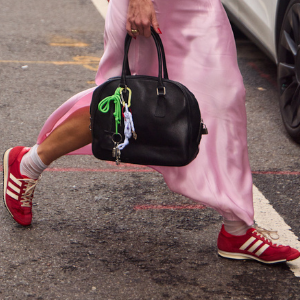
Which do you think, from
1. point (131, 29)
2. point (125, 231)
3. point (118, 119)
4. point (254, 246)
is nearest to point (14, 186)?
point (125, 231)

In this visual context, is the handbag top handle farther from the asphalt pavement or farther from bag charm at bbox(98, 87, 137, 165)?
the asphalt pavement

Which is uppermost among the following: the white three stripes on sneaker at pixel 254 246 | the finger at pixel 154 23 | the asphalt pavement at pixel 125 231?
the finger at pixel 154 23

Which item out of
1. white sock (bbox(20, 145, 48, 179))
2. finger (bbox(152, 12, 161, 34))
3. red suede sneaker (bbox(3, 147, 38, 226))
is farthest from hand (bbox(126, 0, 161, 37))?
red suede sneaker (bbox(3, 147, 38, 226))

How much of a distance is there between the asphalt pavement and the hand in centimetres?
100

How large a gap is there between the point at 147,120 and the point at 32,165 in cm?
80

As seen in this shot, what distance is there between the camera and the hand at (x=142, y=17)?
230cm

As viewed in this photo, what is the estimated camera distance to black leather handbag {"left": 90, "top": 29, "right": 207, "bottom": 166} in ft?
7.30

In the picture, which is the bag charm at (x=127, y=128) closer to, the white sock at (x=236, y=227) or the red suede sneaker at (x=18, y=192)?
the white sock at (x=236, y=227)

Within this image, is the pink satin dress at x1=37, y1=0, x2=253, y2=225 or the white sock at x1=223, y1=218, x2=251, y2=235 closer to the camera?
the pink satin dress at x1=37, y1=0, x2=253, y2=225

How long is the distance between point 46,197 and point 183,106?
1275mm

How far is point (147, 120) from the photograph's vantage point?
2.23m

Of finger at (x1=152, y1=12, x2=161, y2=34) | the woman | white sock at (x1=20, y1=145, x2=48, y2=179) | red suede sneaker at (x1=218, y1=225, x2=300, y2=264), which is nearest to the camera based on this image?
finger at (x1=152, y1=12, x2=161, y2=34)

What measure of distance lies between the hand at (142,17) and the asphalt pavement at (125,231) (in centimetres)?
100

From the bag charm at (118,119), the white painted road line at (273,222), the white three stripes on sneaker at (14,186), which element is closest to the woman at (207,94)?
the white painted road line at (273,222)
